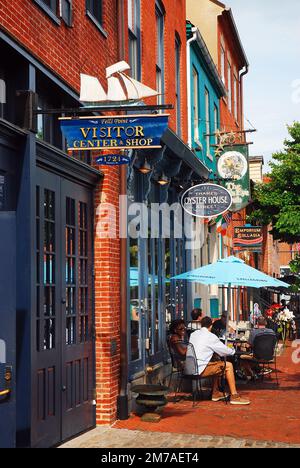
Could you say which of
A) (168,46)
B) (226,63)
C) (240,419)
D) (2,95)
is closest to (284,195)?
(226,63)

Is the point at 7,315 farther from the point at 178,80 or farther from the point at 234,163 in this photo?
the point at 234,163

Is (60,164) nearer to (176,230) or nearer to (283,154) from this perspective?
(176,230)

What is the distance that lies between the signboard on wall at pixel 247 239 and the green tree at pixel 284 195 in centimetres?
368

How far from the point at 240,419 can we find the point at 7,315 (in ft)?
15.8

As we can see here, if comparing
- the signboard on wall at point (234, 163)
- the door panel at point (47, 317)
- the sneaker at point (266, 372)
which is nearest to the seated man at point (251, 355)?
the sneaker at point (266, 372)

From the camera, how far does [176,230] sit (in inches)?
583

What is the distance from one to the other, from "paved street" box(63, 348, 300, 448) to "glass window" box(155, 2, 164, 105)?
230 inches

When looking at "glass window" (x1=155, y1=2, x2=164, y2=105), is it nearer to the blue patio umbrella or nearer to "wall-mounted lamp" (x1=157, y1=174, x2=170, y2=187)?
"wall-mounted lamp" (x1=157, y1=174, x2=170, y2=187)

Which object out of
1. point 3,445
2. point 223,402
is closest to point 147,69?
point 223,402

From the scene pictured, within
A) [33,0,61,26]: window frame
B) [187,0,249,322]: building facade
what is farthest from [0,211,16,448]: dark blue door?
[187,0,249,322]: building facade

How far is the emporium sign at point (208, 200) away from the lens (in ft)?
→ 46.7

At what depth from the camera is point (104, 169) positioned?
9.69 metres

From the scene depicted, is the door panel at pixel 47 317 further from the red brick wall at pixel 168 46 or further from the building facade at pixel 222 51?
the building facade at pixel 222 51
